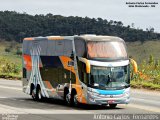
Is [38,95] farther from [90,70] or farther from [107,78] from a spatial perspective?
[107,78]

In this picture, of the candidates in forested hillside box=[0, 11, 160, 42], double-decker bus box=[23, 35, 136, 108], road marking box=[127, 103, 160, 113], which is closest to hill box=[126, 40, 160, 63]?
forested hillside box=[0, 11, 160, 42]

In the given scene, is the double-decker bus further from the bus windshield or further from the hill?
the hill

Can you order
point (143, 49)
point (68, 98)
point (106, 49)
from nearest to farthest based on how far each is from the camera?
point (106, 49), point (68, 98), point (143, 49)

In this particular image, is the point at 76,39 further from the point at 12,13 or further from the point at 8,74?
the point at 12,13

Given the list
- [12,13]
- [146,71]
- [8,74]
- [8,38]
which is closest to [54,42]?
[146,71]

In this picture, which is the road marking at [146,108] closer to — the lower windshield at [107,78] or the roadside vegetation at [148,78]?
the lower windshield at [107,78]

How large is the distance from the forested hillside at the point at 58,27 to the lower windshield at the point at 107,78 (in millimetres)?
133812

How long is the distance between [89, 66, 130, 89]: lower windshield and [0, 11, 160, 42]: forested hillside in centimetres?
13381

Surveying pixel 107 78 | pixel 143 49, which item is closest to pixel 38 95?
pixel 107 78

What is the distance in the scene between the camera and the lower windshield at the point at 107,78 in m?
24.0

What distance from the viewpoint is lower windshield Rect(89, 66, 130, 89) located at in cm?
2400

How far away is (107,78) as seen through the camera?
24125 mm

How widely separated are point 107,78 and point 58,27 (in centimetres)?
14017

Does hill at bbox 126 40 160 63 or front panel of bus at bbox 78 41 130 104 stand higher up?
front panel of bus at bbox 78 41 130 104
